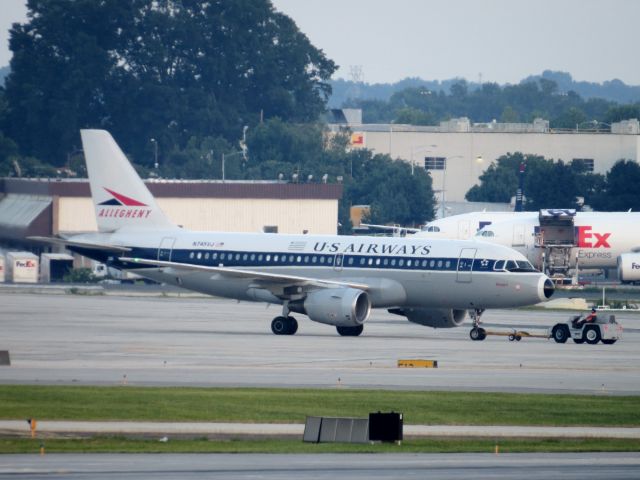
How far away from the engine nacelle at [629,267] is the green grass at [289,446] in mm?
51216

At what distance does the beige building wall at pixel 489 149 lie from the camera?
554ft

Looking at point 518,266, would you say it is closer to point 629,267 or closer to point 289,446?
point 629,267

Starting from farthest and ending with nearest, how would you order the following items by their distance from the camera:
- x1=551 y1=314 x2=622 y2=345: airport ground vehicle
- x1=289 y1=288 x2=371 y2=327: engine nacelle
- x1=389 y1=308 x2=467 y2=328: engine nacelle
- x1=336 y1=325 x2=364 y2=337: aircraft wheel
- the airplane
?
1. the airplane
2. x1=389 y1=308 x2=467 y2=328: engine nacelle
3. x1=336 y1=325 x2=364 y2=337: aircraft wheel
4. x1=551 y1=314 x2=622 y2=345: airport ground vehicle
5. x1=289 y1=288 x2=371 y2=327: engine nacelle

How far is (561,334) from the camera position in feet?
190

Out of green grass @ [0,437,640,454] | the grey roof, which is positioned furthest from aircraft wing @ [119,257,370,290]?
green grass @ [0,437,640,454]

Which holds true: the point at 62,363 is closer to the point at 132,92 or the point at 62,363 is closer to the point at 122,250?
the point at 122,250

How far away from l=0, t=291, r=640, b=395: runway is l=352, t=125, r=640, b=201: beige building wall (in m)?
99.1

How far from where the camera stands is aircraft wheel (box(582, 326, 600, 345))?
5756 centimetres

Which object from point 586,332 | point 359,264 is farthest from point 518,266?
point 359,264

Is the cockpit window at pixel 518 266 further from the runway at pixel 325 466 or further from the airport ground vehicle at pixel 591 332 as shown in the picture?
the runway at pixel 325 466

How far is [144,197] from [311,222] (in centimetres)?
5083

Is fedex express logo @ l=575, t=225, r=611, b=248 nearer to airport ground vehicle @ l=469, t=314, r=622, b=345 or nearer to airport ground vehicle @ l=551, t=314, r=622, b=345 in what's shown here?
airport ground vehicle @ l=469, t=314, r=622, b=345

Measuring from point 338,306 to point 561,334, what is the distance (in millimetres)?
9193

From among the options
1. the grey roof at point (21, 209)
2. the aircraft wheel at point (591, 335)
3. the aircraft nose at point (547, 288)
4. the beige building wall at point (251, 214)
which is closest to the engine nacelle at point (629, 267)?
the aircraft wheel at point (591, 335)
